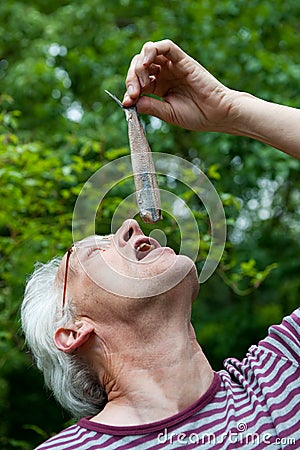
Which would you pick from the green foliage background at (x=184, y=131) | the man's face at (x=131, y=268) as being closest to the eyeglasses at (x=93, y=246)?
the man's face at (x=131, y=268)

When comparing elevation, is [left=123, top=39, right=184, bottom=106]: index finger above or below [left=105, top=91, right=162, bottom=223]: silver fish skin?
above

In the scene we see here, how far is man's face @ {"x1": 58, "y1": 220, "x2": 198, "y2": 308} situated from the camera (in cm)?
176

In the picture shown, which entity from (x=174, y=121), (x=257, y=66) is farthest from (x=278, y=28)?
(x=174, y=121)

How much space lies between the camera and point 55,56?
4922mm

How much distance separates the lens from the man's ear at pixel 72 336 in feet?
6.09

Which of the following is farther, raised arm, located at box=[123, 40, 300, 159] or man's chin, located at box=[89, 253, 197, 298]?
raised arm, located at box=[123, 40, 300, 159]

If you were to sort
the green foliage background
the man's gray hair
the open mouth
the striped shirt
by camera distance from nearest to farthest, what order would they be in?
the striped shirt < the open mouth < the man's gray hair < the green foliage background

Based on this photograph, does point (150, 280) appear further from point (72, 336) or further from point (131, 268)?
point (72, 336)

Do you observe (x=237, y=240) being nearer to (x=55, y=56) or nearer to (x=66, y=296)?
(x=55, y=56)

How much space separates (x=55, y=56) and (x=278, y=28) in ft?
4.78

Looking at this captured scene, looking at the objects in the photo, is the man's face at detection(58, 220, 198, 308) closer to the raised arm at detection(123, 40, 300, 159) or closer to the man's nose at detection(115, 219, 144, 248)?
the man's nose at detection(115, 219, 144, 248)

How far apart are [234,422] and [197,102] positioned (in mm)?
848

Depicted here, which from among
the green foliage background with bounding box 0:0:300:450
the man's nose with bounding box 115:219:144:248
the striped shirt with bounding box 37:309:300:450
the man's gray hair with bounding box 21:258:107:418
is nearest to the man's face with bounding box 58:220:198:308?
the man's nose with bounding box 115:219:144:248

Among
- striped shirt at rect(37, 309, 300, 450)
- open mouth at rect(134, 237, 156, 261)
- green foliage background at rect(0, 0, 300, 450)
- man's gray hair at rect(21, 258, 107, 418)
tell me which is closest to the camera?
striped shirt at rect(37, 309, 300, 450)
